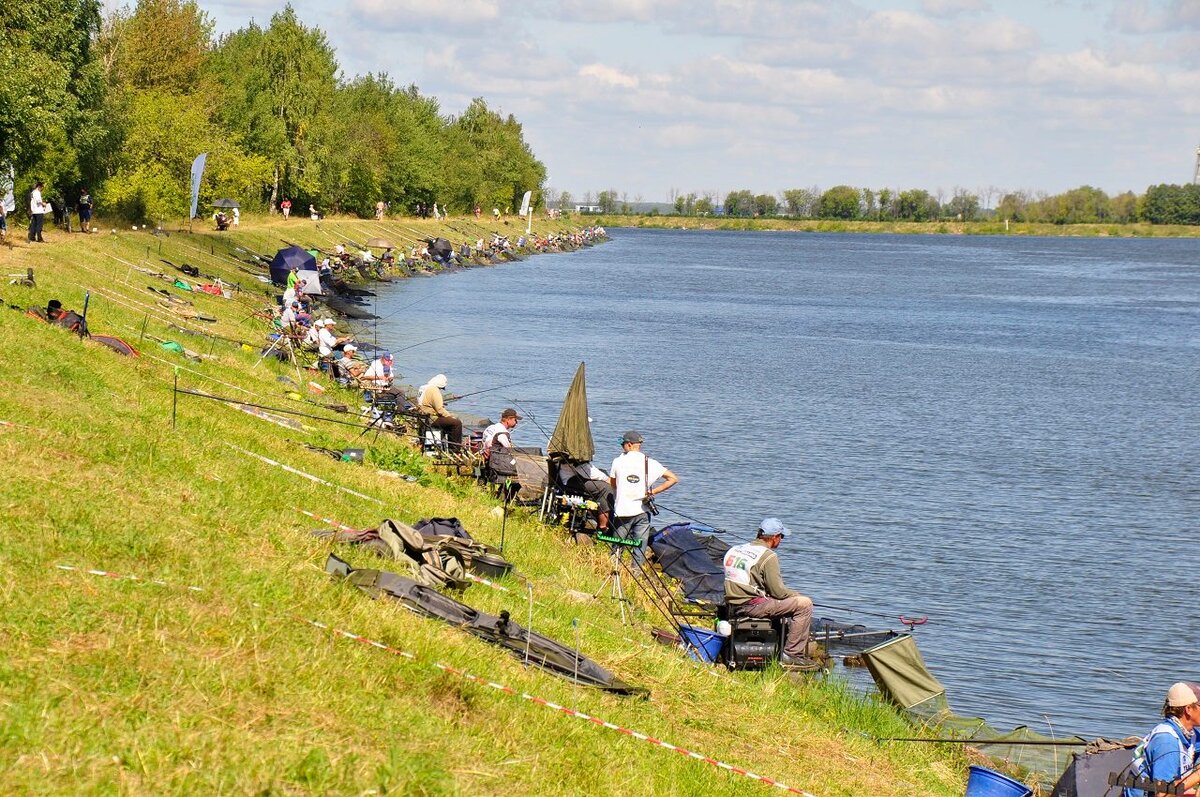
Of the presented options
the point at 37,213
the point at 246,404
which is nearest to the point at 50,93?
the point at 37,213

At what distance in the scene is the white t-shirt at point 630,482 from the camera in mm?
17734

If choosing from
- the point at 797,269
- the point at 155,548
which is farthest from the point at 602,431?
the point at 797,269

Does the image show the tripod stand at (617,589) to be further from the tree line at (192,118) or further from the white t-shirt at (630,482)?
the tree line at (192,118)

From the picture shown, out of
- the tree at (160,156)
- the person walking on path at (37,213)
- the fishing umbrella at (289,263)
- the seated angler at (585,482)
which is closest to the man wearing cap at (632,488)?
the seated angler at (585,482)

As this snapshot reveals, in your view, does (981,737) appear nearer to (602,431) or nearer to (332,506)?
(332,506)

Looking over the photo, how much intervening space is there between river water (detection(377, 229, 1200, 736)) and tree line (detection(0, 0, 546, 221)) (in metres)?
10.2

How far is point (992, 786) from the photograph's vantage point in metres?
11.9

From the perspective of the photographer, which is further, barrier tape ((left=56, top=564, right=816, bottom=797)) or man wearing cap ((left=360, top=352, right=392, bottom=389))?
man wearing cap ((left=360, top=352, right=392, bottom=389))

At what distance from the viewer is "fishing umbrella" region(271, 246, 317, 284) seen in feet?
144

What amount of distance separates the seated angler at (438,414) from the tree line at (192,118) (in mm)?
18415

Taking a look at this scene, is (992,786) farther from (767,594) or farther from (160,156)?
(160,156)

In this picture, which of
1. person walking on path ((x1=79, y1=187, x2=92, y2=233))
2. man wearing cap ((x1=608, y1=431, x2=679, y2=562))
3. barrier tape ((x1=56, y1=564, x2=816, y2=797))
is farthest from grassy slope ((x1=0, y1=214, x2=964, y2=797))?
person walking on path ((x1=79, y1=187, x2=92, y2=233))

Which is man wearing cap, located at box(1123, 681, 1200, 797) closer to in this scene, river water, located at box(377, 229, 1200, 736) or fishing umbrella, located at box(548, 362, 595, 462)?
river water, located at box(377, 229, 1200, 736)

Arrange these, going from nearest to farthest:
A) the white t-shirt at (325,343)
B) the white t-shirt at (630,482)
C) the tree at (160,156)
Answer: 1. the white t-shirt at (630,482)
2. the white t-shirt at (325,343)
3. the tree at (160,156)
